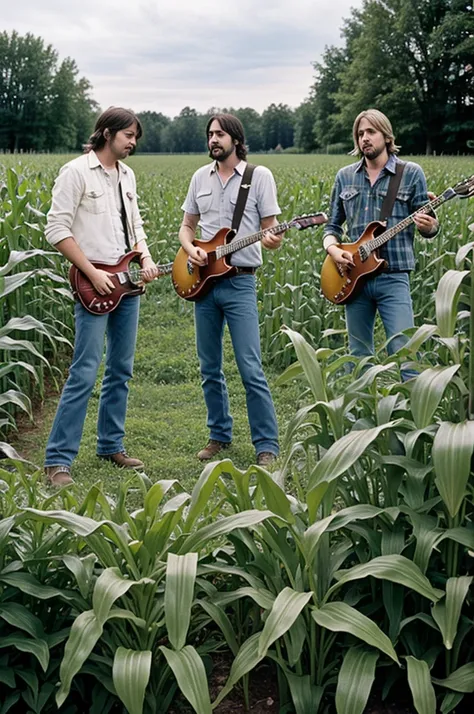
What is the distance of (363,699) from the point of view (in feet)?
7.16

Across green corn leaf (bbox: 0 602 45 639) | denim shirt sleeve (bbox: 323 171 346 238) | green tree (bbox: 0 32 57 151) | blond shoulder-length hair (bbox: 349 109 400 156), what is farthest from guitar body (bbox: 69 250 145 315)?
green tree (bbox: 0 32 57 151)

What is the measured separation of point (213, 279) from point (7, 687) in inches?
118

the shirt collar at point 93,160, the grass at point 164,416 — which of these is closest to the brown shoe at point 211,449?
the grass at point 164,416

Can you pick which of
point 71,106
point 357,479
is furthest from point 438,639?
point 71,106

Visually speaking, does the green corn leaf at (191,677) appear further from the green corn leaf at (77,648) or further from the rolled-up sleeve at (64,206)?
the rolled-up sleeve at (64,206)

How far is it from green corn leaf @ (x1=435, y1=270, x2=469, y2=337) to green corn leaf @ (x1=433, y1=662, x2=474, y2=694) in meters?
0.93

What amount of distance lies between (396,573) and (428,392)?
19.7 inches

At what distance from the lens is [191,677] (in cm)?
217

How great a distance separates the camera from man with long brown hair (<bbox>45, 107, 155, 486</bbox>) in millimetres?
4648

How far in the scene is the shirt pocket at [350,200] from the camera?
509cm

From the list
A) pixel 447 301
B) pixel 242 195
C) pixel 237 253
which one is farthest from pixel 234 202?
pixel 447 301

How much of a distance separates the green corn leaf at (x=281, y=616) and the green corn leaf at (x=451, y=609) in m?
0.37

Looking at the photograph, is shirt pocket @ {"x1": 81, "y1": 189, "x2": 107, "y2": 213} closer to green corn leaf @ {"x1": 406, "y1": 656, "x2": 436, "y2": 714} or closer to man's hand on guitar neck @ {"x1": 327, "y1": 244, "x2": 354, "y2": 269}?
man's hand on guitar neck @ {"x1": 327, "y1": 244, "x2": 354, "y2": 269}

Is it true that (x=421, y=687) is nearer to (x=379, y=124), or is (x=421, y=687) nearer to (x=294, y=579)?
(x=294, y=579)
